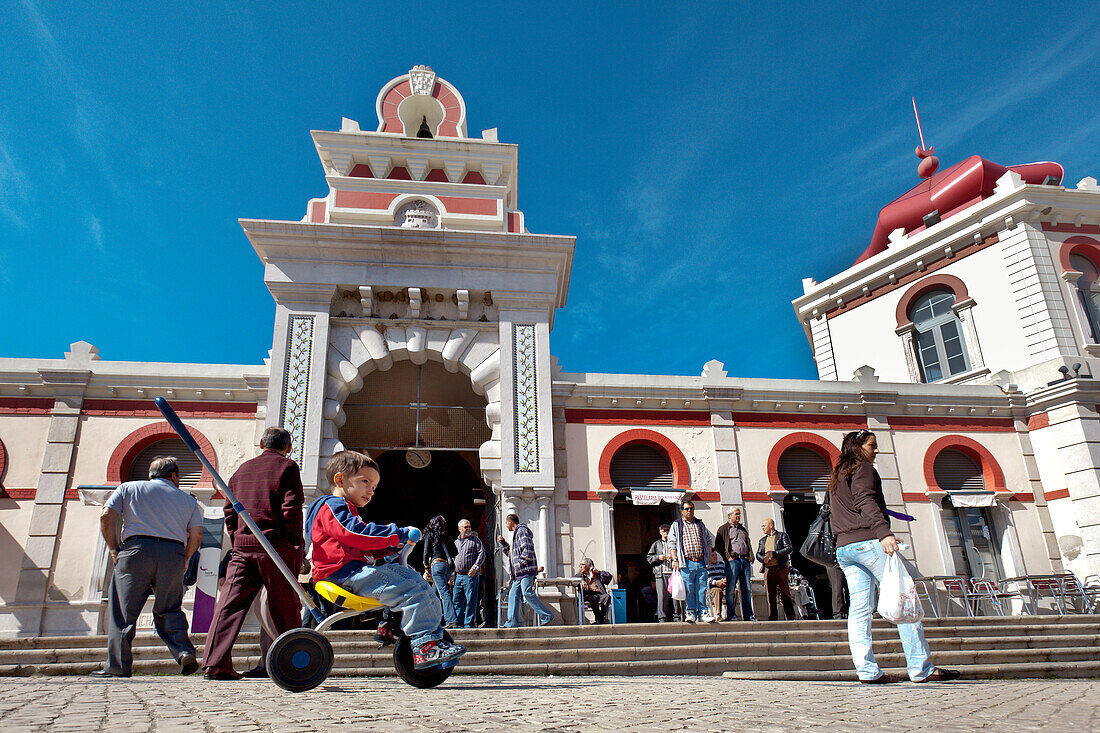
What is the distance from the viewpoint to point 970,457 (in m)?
15.4

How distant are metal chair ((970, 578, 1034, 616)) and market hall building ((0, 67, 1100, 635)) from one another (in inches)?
21.7

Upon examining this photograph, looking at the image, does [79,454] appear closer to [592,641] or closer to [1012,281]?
[592,641]

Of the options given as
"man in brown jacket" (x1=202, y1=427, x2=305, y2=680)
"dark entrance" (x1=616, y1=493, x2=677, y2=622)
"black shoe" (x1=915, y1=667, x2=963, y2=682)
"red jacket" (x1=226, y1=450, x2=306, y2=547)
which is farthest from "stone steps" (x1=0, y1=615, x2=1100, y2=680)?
"dark entrance" (x1=616, y1=493, x2=677, y2=622)

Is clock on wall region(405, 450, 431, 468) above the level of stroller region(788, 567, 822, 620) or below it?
above

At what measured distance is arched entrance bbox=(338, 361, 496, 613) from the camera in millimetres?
14396

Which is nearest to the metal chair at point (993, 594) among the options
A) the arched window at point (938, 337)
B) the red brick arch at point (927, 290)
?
the arched window at point (938, 337)

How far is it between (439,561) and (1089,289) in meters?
16.8

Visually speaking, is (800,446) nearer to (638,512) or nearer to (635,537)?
(638,512)

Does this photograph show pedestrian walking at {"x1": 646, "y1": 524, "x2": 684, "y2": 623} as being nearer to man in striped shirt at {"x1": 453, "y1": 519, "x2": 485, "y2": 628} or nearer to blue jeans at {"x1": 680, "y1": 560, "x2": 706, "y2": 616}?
blue jeans at {"x1": 680, "y1": 560, "x2": 706, "y2": 616}

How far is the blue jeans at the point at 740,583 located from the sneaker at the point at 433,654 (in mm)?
7412

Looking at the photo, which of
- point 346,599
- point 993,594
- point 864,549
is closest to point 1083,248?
point 993,594

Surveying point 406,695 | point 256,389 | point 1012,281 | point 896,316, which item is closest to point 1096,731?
point 406,695

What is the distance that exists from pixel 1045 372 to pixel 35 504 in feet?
65.5

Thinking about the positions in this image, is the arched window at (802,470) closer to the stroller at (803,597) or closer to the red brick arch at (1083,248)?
the stroller at (803,597)
